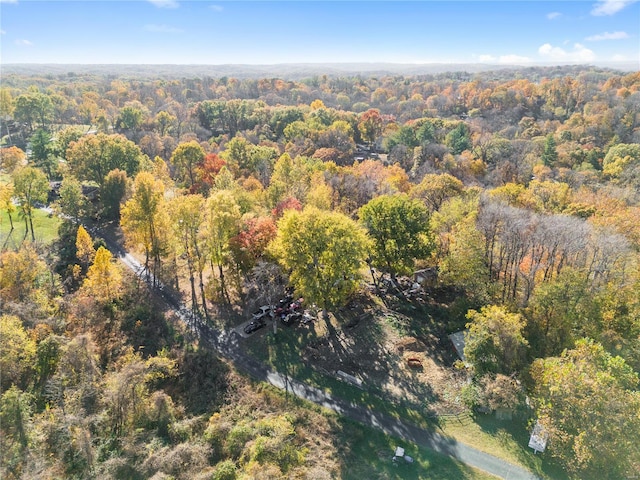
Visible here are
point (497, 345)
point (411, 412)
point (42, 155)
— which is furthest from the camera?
point (42, 155)

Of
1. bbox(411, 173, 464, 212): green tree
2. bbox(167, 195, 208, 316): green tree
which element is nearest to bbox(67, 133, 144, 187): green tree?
bbox(167, 195, 208, 316): green tree

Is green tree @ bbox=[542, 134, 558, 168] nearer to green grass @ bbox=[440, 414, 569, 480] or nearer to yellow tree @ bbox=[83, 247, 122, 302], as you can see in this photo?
green grass @ bbox=[440, 414, 569, 480]

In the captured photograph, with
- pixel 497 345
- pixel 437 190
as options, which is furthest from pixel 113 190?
pixel 497 345

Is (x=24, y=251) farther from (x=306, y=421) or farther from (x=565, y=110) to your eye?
(x=565, y=110)

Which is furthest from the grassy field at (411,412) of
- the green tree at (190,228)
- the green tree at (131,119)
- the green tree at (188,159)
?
the green tree at (131,119)

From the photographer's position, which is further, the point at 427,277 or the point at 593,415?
the point at 427,277

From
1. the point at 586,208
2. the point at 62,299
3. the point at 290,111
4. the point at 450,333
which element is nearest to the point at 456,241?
the point at 450,333

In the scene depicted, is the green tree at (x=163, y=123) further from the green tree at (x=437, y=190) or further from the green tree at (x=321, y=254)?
the green tree at (x=321, y=254)

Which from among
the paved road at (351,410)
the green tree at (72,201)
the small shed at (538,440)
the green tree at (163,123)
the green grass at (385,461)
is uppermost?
the green tree at (163,123)

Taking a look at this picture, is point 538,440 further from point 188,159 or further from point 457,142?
point 457,142
